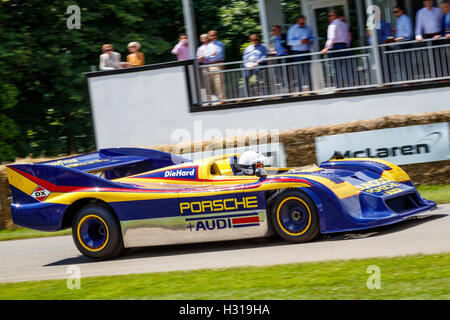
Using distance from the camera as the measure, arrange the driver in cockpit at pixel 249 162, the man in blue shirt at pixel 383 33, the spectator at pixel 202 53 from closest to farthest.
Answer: the driver in cockpit at pixel 249 162 < the man in blue shirt at pixel 383 33 < the spectator at pixel 202 53

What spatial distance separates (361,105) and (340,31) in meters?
1.52

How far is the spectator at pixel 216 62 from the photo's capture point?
1462cm

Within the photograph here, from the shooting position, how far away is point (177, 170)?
863 centimetres

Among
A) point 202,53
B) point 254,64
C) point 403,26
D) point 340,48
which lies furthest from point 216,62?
point 403,26

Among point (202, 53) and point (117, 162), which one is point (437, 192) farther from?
point (202, 53)

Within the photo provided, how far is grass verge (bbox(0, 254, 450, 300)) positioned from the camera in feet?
17.8

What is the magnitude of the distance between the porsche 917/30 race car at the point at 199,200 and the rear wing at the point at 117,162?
0.05ft

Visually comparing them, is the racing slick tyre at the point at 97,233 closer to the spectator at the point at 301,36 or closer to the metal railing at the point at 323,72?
the metal railing at the point at 323,72

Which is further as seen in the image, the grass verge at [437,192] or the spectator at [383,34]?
the spectator at [383,34]

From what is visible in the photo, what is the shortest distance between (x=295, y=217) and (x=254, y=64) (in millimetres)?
7150

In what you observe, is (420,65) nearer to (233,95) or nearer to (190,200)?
(233,95)

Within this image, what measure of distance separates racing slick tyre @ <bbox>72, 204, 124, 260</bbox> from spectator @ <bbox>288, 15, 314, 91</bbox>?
689 centimetres

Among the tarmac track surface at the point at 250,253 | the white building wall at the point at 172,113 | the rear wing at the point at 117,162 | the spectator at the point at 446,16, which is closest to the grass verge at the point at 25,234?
the tarmac track surface at the point at 250,253
